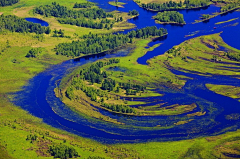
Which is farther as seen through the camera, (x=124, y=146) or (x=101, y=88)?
(x=101, y=88)

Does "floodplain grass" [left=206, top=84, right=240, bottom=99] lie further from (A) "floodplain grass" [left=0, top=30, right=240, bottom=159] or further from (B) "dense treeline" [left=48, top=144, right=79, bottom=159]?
(B) "dense treeline" [left=48, top=144, right=79, bottom=159]

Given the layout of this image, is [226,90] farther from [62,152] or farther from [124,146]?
[62,152]

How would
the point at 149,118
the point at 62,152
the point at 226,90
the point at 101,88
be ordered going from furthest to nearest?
1. the point at 101,88
2. the point at 226,90
3. the point at 149,118
4. the point at 62,152

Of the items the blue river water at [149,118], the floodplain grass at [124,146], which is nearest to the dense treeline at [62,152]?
the floodplain grass at [124,146]

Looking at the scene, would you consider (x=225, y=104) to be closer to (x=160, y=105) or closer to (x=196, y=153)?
(x=160, y=105)

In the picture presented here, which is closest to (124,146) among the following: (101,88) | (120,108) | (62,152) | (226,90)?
(62,152)

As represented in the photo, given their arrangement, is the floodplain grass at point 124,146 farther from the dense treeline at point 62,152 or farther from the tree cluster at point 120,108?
the tree cluster at point 120,108

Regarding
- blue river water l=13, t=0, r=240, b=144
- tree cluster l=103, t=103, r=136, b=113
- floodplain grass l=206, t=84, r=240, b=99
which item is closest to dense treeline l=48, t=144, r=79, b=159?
blue river water l=13, t=0, r=240, b=144

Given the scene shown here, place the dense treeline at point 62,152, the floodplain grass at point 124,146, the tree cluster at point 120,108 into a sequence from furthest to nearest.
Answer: the tree cluster at point 120,108, the floodplain grass at point 124,146, the dense treeline at point 62,152

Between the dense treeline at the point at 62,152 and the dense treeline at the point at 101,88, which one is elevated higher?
the dense treeline at the point at 101,88
